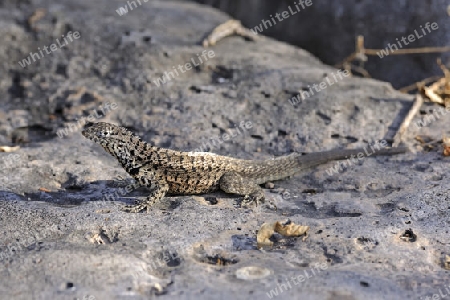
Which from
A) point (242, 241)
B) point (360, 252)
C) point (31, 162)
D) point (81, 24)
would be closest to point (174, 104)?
point (31, 162)

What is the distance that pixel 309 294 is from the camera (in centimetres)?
381

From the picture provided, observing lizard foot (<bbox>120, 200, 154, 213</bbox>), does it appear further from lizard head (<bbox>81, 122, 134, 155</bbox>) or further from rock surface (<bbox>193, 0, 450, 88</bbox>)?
rock surface (<bbox>193, 0, 450, 88</bbox>)

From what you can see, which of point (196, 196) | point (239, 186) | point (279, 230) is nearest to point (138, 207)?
point (196, 196)

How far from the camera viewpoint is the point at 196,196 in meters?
5.89

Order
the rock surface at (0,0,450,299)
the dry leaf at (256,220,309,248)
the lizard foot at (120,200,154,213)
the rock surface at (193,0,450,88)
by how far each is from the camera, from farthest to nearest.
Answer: the rock surface at (193,0,450,88) < the lizard foot at (120,200,154,213) < the dry leaf at (256,220,309,248) < the rock surface at (0,0,450,299)

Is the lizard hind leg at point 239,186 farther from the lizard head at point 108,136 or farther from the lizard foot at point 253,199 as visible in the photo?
the lizard head at point 108,136

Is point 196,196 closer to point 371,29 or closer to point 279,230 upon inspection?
point 279,230

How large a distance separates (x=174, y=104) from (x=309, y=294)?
4.65 meters

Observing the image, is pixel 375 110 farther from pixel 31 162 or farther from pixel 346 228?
pixel 31 162

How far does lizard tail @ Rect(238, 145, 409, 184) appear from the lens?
20.4 ft

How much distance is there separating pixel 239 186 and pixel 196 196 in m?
0.45

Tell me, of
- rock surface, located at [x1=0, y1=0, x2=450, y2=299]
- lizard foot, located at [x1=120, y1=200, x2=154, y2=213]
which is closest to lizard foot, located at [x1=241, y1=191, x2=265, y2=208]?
rock surface, located at [x1=0, y1=0, x2=450, y2=299]

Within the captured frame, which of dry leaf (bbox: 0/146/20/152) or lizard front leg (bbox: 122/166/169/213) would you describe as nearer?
lizard front leg (bbox: 122/166/169/213)

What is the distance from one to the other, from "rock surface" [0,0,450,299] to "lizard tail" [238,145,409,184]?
100mm
